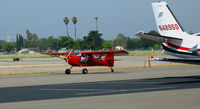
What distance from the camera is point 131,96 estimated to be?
1540cm

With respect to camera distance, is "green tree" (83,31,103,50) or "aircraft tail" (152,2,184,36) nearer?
"aircraft tail" (152,2,184,36)

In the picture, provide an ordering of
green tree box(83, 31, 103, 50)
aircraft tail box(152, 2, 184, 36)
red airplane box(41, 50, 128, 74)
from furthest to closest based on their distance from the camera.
Result: green tree box(83, 31, 103, 50) < red airplane box(41, 50, 128, 74) < aircraft tail box(152, 2, 184, 36)

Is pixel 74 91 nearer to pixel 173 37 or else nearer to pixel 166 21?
pixel 173 37

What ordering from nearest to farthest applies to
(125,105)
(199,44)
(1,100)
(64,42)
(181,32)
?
1. (125,105)
2. (1,100)
3. (199,44)
4. (181,32)
5. (64,42)

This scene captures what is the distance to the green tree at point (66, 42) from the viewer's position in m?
190

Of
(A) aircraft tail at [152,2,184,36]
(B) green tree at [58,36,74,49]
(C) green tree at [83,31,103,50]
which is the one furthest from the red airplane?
(B) green tree at [58,36,74,49]

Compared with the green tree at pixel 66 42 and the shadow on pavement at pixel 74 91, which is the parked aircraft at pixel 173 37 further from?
the green tree at pixel 66 42

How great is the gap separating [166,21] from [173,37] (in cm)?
152

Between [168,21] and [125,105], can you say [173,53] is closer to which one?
[168,21]

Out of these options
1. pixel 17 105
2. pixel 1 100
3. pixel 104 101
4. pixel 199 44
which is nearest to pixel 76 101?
pixel 104 101

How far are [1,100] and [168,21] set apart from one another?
14.1 metres

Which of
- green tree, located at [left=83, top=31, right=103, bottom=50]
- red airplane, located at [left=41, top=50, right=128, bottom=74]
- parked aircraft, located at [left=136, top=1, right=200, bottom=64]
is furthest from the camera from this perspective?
green tree, located at [left=83, top=31, right=103, bottom=50]

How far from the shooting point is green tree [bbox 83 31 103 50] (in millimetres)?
181125

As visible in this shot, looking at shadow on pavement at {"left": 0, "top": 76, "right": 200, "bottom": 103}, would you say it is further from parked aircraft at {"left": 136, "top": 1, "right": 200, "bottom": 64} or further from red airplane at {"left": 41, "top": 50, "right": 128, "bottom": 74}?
red airplane at {"left": 41, "top": 50, "right": 128, "bottom": 74}
